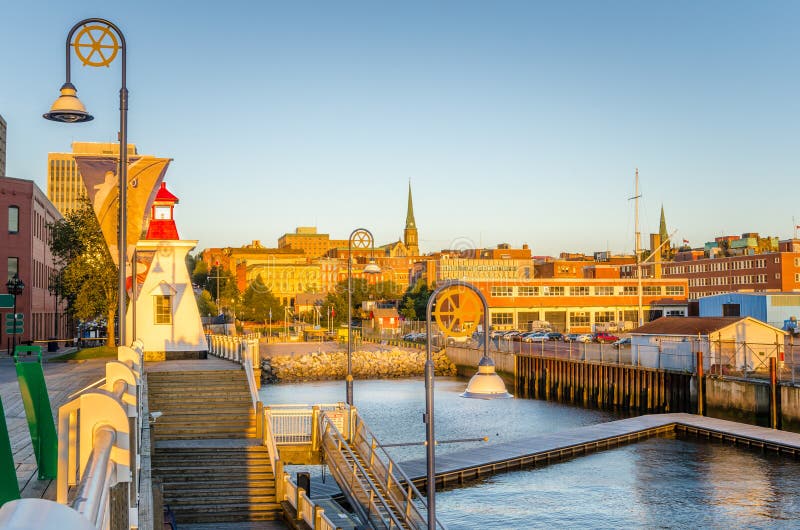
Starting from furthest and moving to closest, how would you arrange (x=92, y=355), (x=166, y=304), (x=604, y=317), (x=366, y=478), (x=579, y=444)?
1. (x=604, y=317)
2. (x=92, y=355)
3. (x=166, y=304)
4. (x=579, y=444)
5. (x=366, y=478)

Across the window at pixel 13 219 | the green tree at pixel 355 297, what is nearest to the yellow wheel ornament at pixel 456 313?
the window at pixel 13 219

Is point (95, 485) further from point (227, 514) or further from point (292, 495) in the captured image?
point (227, 514)

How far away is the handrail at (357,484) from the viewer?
67.2ft

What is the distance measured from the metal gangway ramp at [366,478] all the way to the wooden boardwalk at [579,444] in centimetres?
234

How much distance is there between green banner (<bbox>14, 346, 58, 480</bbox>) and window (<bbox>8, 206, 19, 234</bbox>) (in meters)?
53.9

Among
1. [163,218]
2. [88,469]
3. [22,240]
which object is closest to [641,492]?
[163,218]

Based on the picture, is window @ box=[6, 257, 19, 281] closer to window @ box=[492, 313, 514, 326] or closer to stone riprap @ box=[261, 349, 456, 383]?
stone riprap @ box=[261, 349, 456, 383]

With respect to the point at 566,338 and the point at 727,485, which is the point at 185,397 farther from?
the point at 566,338

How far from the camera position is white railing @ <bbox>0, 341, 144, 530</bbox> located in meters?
1.66

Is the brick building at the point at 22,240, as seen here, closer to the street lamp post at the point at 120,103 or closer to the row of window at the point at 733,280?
the street lamp post at the point at 120,103

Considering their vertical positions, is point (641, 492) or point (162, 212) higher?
point (162, 212)

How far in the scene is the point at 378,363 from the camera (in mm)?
80062

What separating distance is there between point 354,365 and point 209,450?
56.8 metres

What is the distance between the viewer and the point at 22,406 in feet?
60.5
